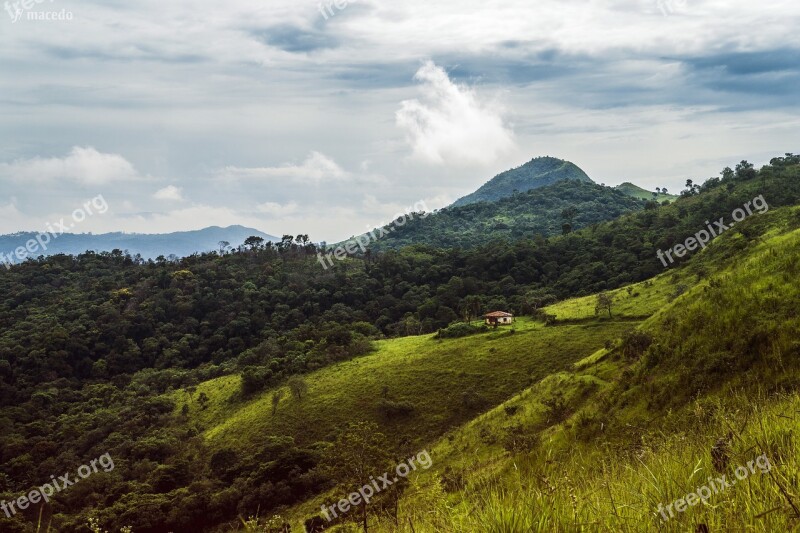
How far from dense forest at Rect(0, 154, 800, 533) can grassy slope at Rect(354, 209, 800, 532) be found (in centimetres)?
1998

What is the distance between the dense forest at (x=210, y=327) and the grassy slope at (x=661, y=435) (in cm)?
1998

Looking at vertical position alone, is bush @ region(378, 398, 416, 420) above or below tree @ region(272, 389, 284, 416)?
below

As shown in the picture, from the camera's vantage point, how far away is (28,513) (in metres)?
46.8

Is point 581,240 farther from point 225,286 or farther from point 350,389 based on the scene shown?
point 225,286

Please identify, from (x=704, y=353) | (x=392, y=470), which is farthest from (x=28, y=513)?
(x=704, y=353)

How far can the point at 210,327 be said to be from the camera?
93688 mm

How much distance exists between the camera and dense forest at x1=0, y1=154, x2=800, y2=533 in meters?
46.7

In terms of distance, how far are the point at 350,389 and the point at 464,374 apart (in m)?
13.9

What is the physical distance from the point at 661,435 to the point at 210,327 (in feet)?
321

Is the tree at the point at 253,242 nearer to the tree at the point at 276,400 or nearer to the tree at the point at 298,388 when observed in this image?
the tree at the point at 276,400

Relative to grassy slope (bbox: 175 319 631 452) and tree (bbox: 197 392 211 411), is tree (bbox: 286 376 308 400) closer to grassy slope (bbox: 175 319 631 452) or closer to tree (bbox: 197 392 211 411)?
grassy slope (bbox: 175 319 631 452)

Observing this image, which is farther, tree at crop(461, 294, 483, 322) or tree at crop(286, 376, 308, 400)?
tree at crop(461, 294, 483, 322)

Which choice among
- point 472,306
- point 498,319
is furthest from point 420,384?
point 472,306

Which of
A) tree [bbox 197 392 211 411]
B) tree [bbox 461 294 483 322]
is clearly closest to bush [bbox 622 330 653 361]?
tree [bbox 461 294 483 322]
